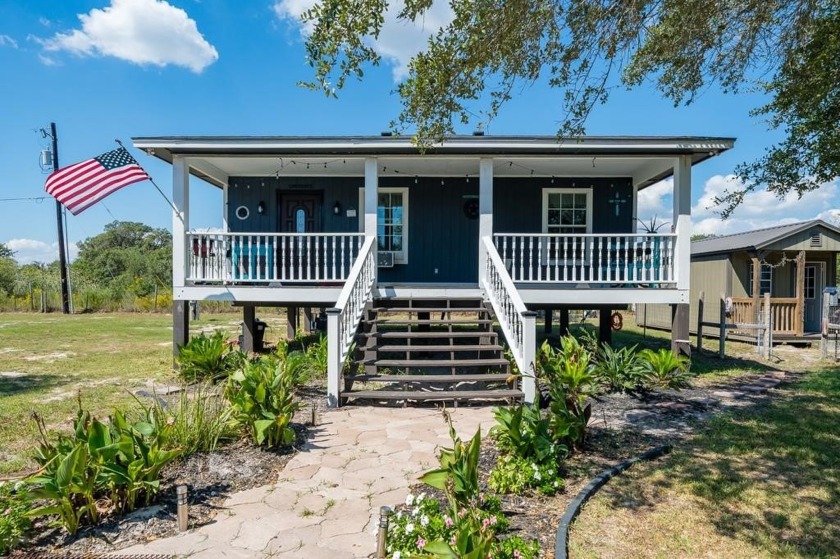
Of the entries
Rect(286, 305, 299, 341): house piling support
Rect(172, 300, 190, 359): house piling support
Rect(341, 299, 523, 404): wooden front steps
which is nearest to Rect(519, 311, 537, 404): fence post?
Rect(341, 299, 523, 404): wooden front steps

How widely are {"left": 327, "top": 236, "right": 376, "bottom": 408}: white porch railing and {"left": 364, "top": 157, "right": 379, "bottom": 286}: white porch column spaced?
17cm

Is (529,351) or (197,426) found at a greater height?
(529,351)

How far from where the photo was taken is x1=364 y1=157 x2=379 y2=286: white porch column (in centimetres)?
802

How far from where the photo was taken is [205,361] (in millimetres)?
6906

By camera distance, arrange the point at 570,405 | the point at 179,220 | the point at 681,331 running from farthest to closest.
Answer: the point at 179,220 < the point at 681,331 < the point at 570,405

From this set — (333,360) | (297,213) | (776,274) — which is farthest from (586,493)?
(776,274)

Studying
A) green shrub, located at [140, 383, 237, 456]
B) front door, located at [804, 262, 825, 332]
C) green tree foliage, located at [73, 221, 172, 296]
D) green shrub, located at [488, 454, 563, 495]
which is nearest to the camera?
green shrub, located at [488, 454, 563, 495]

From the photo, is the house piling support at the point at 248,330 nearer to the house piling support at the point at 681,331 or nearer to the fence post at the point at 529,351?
the fence post at the point at 529,351

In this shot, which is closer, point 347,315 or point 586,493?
point 586,493

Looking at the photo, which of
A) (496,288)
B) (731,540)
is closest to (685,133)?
(496,288)

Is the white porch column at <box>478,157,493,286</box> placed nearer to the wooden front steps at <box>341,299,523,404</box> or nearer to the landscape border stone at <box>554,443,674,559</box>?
the wooden front steps at <box>341,299,523,404</box>

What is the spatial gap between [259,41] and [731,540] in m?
9.21

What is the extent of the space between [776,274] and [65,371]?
1773 cm

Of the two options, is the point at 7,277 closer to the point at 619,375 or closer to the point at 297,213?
the point at 297,213
